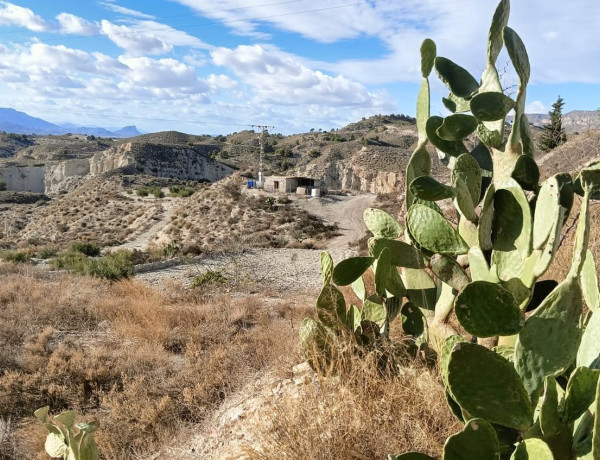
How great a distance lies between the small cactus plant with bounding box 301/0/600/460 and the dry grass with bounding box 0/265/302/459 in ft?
5.01

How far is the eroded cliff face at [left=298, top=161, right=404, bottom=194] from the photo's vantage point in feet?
123

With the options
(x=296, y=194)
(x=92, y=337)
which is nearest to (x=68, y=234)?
(x=296, y=194)

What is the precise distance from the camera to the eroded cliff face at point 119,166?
51.0 m

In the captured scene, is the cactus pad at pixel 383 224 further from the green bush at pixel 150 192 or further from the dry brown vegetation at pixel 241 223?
the green bush at pixel 150 192

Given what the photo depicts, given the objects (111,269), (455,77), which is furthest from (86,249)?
(455,77)

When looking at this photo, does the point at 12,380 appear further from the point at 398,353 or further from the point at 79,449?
the point at 398,353

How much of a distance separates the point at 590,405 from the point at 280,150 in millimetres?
57466

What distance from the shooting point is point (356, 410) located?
2.25m

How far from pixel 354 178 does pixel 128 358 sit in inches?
1514

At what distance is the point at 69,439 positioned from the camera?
2049 mm

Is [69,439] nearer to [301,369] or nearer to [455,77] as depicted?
[301,369]

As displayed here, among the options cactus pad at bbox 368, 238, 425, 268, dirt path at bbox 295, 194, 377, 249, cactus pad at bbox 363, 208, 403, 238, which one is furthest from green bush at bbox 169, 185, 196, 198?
cactus pad at bbox 368, 238, 425, 268

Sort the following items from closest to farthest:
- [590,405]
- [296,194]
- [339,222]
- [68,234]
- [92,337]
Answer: [590,405] → [92,337] → [339,222] → [68,234] → [296,194]

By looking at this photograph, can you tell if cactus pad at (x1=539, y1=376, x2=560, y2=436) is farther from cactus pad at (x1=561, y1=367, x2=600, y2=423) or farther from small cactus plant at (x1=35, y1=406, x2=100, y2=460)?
small cactus plant at (x1=35, y1=406, x2=100, y2=460)
